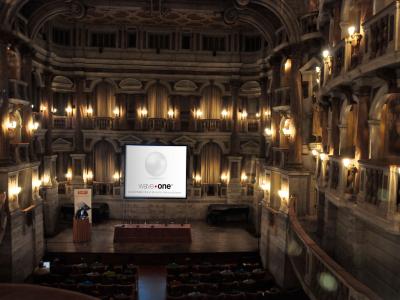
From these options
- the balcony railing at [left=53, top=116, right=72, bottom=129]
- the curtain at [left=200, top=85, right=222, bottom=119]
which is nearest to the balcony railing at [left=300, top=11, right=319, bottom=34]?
the curtain at [left=200, top=85, right=222, bottom=119]

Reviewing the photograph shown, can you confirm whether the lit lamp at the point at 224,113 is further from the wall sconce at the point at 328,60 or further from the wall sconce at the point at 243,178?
the wall sconce at the point at 328,60

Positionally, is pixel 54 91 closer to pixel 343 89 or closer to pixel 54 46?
pixel 54 46

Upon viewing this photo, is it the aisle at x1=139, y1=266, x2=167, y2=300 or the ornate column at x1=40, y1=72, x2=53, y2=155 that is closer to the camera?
the aisle at x1=139, y1=266, x2=167, y2=300

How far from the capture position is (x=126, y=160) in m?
24.5

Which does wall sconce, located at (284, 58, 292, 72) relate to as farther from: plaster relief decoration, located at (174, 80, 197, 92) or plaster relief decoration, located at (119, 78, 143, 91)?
plaster relief decoration, located at (119, 78, 143, 91)

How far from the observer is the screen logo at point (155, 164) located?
80.7ft

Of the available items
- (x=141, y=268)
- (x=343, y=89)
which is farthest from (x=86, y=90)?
(x=343, y=89)

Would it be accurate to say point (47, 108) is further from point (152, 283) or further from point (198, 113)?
point (152, 283)

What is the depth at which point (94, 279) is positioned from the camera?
1602cm

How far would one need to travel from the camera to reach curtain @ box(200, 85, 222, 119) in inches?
1066

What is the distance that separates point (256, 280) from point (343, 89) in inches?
367

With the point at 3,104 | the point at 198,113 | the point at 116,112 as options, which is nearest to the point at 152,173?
the point at 116,112

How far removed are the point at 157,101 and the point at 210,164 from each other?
5640 millimetres

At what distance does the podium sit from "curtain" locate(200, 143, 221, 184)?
8709 mm
